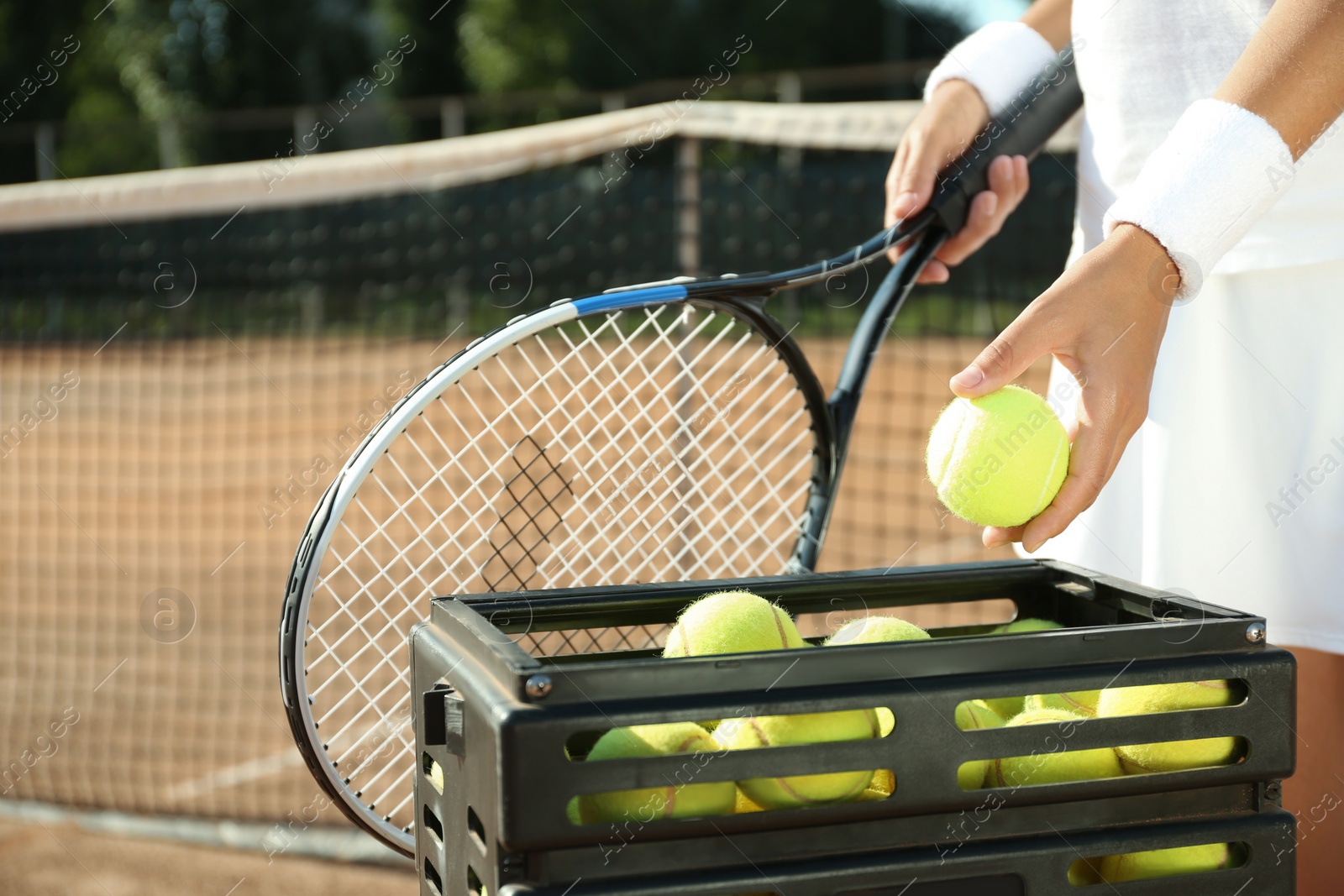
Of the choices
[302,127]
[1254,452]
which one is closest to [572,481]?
[1254,452]

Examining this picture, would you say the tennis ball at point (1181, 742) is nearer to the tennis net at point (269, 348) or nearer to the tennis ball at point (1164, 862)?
the tennis ball at point (1164, 862)

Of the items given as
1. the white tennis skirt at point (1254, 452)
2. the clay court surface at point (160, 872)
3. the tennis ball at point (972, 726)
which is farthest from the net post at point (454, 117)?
the tennis ball at point (972, 726)

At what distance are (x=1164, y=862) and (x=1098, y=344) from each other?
342mm

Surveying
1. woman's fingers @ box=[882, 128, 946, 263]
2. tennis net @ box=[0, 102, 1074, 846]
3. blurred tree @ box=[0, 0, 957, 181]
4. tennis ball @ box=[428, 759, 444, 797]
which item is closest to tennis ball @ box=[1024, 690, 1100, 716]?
tennis ball @ box=[428, 759, 444, 797]

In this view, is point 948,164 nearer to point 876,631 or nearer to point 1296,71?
point 1296,71

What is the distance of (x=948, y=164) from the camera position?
1324 mm

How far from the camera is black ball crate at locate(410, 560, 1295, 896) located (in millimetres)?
656

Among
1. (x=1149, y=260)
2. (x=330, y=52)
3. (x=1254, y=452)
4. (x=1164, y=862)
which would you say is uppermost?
(x=330, y=52)

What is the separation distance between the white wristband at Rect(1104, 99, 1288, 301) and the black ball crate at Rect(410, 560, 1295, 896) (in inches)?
10.2

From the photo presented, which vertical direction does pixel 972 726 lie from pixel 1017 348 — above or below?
below

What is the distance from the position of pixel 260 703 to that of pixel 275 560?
6.22 ft

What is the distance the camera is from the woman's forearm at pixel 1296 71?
85cm

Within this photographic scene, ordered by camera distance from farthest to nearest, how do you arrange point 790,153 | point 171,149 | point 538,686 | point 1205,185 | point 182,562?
point 171,149 → point 790,153 → point 182,562 → point 1205,185 → point 538,686

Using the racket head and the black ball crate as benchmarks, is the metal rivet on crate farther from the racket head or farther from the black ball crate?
the racket head
